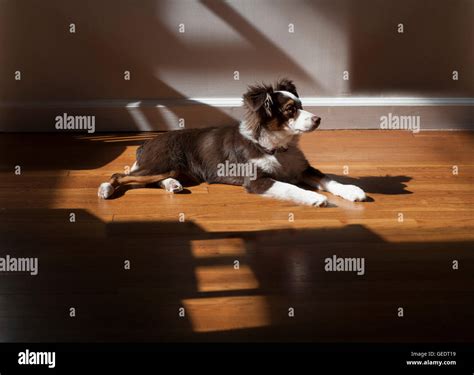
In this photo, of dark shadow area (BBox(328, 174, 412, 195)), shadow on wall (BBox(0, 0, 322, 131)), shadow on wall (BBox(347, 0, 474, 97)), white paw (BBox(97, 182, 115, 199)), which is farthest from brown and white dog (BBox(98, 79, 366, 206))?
shadow on wall (BBox(347, 0, 474, 97))

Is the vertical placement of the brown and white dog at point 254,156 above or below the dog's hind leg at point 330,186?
above

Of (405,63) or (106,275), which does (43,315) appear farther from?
(405,63)

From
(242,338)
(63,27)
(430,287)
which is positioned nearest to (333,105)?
(63,27)

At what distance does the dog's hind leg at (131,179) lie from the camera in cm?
393

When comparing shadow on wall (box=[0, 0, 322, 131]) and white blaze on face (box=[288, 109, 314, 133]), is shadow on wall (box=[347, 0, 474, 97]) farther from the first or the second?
white blaze on face (box=[288, 109, 314, 133])

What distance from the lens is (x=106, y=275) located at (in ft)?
9.85

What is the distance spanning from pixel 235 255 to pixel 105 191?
0.97 metres

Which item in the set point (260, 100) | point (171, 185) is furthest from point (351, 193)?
point (171, 185)

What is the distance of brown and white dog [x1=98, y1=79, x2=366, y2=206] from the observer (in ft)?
12.8

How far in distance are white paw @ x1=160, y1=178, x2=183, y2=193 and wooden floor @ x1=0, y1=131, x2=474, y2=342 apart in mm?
47

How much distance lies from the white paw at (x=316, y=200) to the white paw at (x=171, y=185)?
654mm

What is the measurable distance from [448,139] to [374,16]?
87cm

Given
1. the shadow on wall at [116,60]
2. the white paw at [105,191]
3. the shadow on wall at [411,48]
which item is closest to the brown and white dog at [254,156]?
the white paw at [105,191]

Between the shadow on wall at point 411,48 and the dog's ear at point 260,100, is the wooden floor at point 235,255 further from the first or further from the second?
the shadow on wall at point 411,48
